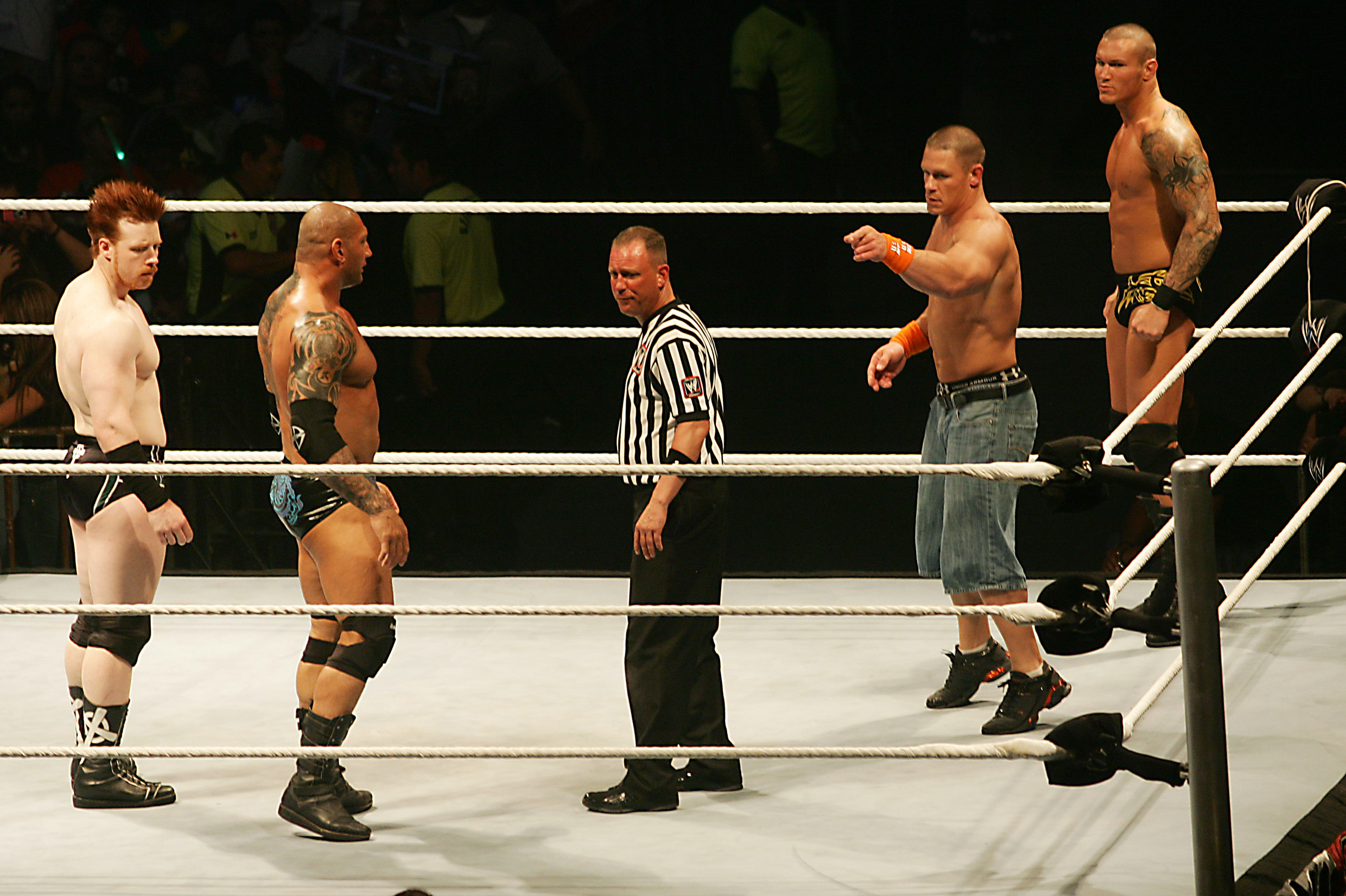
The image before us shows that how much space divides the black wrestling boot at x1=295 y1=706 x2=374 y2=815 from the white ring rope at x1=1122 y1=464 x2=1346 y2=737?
1.39 metres

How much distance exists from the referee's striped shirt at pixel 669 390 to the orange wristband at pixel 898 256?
41cm

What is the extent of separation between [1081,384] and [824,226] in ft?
3.34

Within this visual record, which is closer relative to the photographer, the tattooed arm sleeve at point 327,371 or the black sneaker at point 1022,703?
the tattooed arm sleeve at point 327,371

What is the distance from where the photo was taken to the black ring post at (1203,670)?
161cm

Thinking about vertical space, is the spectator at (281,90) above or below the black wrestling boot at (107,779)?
above

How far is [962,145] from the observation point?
10.3 ft

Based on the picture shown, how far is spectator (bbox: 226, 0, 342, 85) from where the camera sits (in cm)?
489

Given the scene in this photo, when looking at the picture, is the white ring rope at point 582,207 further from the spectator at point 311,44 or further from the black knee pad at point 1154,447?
the spectator at point 311,44

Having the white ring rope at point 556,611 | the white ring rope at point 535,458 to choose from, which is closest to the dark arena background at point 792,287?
the white ring rope at point 535,458

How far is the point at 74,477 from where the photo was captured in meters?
2.81

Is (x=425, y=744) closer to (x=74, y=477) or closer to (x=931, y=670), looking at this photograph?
(x=74, y=477)

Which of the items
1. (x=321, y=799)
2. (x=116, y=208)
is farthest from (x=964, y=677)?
(x=116, y=208)

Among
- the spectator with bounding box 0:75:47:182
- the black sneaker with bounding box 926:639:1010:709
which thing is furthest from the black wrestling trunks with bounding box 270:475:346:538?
the spectator with bounding box 0:75:47:182

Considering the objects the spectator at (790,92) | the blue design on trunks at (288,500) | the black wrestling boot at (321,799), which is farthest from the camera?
the spectator at (790,92)
